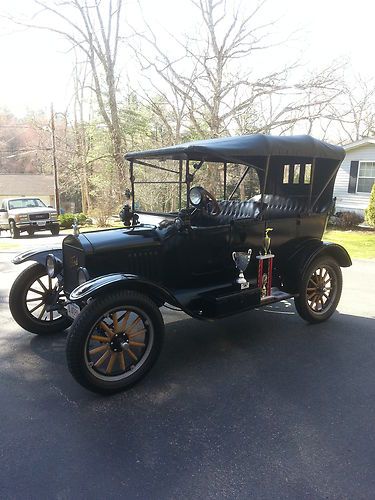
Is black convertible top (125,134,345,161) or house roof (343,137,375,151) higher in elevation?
house roof (343,137,375,151)

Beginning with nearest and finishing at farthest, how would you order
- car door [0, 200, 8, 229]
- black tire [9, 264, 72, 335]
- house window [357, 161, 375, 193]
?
black tire [9, 264, 72, 335] → house window [357, 161, 375, 193] → car door [0, 200, 8, 229]

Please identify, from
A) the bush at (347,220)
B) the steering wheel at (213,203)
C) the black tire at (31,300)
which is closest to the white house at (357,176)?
the bush at (347,220)

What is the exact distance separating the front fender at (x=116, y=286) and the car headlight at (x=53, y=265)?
0.80 metres

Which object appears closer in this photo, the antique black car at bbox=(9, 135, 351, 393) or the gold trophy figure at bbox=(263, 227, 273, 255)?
the antique black car at bbox=(9, 135, 351, 393)

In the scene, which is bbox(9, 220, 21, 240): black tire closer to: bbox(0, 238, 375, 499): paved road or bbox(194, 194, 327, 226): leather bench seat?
bbox(0, 238, 375, 499): paved road

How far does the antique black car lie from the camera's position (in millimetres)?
2988

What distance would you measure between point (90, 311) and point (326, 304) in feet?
9.68

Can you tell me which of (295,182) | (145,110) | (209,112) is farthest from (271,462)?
(145,110)

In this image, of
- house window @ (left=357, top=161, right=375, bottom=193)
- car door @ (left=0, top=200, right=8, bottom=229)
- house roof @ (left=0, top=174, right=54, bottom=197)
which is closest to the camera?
house window @ (left=357, top=161, right=375, bottom=193)

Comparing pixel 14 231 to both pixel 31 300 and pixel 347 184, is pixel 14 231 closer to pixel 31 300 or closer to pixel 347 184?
pixel 31 300

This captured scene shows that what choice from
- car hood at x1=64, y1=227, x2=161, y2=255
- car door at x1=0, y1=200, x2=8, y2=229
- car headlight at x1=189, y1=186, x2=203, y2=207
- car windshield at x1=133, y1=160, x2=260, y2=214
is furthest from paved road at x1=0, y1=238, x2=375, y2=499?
car door at x1=0, y1=200, x2=8, y2=229

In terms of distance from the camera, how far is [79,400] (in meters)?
2.83

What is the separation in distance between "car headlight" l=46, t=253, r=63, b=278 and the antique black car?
10mm

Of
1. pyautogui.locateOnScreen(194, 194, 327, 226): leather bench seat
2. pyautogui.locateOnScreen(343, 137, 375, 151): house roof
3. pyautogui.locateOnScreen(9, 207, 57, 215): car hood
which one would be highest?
pyautogui.locateOnScreen(343, 137, 375, 151): house roof
